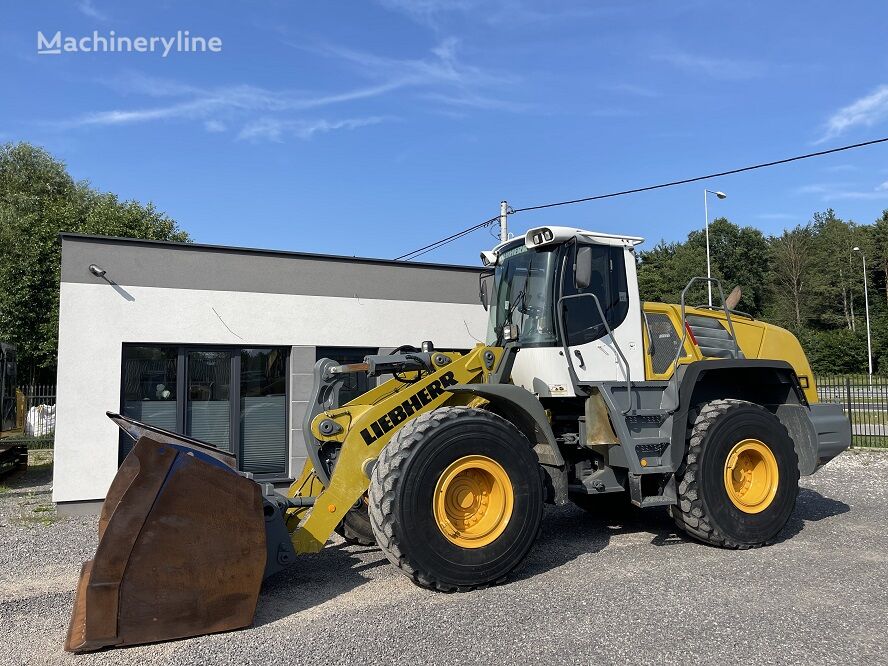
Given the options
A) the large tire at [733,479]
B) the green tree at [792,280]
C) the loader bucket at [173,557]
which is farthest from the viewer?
the green tree at [792,280]

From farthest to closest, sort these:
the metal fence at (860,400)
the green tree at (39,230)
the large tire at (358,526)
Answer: the green tree at (39,230)
the metal fence at (860,400)
the large tire at (358,526)

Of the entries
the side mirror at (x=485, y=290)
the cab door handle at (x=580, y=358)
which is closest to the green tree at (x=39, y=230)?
the side mirror at (x=485, y=290)

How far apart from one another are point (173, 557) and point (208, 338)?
5.85 metres

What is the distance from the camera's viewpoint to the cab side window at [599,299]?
6133mm

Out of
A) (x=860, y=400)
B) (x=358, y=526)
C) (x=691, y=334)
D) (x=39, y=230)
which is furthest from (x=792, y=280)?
(x=358, y=526)

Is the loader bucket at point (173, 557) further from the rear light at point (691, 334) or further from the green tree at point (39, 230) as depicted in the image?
the green tree at point (39, 230)

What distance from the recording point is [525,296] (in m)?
6.41

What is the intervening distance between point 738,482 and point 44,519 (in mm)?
8409

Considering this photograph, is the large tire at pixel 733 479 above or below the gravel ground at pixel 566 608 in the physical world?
above

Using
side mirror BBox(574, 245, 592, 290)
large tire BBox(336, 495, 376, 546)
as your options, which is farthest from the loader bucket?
side mirror BBox(574, 245, 592, 290)

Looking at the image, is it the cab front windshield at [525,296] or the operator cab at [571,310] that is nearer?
the operator cab at [571,310]

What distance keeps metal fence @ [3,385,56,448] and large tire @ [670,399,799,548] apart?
12.9m

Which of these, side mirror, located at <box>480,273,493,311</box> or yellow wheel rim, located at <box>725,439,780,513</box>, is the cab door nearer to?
side mirror, located at <box>480,273,493,311</box>

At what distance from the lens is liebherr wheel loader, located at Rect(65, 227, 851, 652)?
418cm
